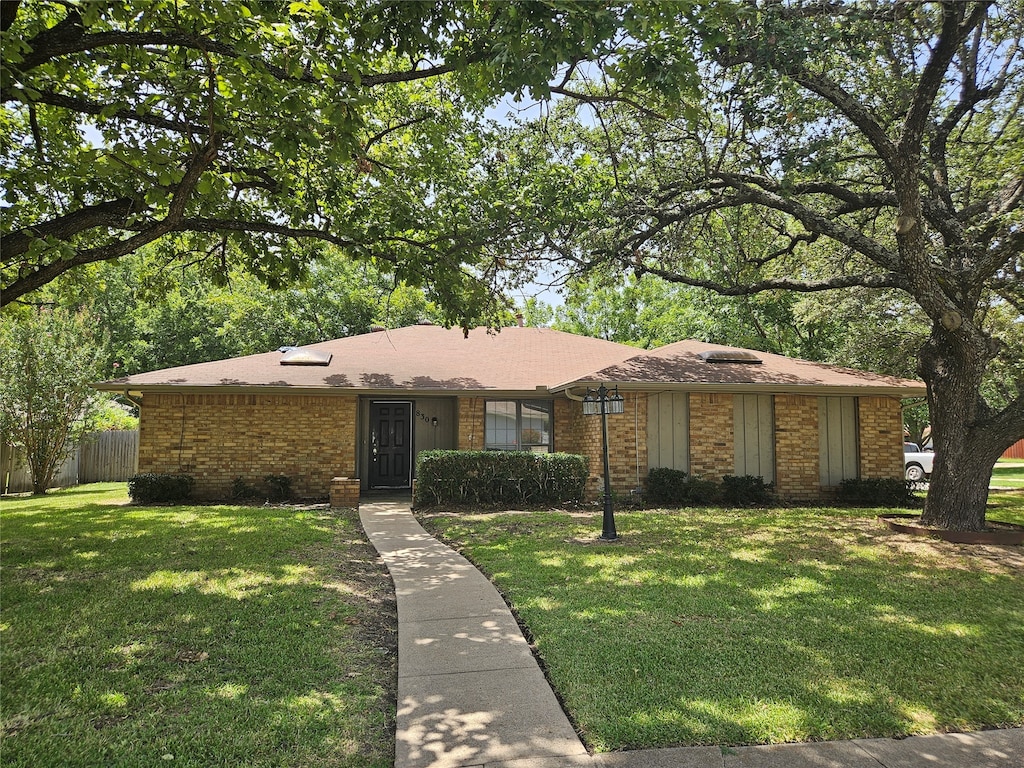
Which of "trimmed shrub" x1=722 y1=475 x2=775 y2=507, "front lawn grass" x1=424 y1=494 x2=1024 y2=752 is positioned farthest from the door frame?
"trimmed shrub" x1=722 y1=475 x2=775 y2=507

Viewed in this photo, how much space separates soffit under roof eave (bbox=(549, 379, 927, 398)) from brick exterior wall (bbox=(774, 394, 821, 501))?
1.16ft

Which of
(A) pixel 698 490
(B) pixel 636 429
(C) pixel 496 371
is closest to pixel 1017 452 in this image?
(A) pixel 698 490

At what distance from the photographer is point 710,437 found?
13.2 m

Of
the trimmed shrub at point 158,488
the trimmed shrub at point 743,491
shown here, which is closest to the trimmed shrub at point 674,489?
the trimmed shrub at point 743,491

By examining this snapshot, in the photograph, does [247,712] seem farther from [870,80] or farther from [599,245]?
[870,80]

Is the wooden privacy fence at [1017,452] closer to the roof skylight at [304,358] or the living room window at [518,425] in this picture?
the living room window at [518,425]

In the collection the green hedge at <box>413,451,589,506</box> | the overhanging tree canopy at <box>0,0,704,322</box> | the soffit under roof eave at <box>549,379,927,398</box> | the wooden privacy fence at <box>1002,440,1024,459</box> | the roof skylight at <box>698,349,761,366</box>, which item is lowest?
the wooden privacy fence at <box>1002,440,1024,459</box>

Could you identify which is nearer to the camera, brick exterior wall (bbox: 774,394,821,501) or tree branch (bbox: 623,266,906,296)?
tree branch (bbox: 623,266,906,296)

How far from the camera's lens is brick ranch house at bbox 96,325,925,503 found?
12.9m

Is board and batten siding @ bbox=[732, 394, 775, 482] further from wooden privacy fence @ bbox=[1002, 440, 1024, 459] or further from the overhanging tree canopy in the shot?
wooden privacy fence @ bbox=[1002, 440, 1024, 459]

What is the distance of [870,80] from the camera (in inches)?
382

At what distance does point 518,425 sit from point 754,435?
17.4 ft

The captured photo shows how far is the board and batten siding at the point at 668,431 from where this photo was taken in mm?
13039

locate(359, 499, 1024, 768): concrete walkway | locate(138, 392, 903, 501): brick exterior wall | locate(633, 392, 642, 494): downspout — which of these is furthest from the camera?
locate(138, 392, 903, 501): brick exterior wall
